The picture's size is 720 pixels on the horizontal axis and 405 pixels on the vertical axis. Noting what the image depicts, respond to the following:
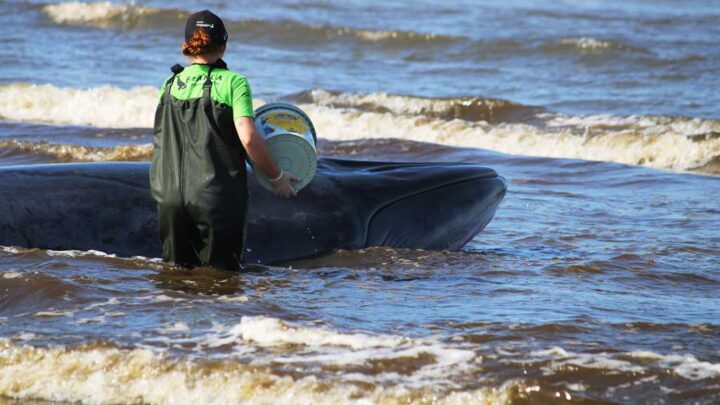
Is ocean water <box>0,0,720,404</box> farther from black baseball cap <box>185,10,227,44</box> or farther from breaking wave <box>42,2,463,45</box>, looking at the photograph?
breaking wave <box>42,2,463,45</box>

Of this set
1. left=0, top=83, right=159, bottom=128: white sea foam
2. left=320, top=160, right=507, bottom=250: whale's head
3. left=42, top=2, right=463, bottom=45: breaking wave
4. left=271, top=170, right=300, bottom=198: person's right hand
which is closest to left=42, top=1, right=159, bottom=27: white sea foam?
left=42, top=2, right=463, bottom=45: breaking wave

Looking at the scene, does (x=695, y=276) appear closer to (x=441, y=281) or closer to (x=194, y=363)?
(x=441, y=281)

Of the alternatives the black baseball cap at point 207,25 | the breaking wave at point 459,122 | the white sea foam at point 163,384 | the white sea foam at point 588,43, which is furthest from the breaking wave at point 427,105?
the white sea foam at point 163,384

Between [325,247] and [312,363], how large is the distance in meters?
2.50

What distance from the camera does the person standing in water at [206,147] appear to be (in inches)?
290

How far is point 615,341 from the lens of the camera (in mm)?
6816

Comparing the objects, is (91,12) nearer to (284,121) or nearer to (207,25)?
(284,121)

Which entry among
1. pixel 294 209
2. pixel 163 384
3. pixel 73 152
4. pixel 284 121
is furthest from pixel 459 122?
pixel 163 384

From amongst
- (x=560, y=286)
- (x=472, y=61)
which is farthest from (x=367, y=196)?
(x=472, y=61)

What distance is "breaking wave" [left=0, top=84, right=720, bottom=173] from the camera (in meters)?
18.1

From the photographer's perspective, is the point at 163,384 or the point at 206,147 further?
the point at 206,147

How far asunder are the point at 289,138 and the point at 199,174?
64cm

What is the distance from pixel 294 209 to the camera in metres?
8.65

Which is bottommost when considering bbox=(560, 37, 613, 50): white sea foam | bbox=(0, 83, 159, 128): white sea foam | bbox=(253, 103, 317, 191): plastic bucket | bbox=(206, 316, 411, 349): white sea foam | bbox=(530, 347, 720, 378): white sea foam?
bbox=(0, 83, 159, 128): white sea foam
